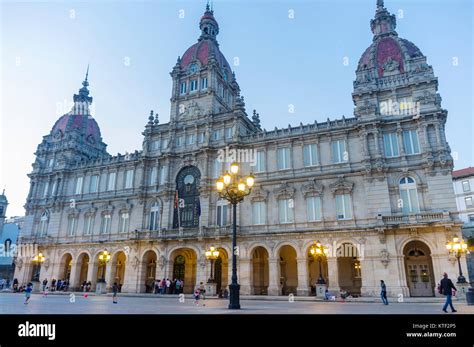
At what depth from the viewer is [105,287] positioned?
123 ft

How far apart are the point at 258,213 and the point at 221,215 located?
4330 mm

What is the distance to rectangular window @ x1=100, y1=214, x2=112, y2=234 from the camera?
1693 inches

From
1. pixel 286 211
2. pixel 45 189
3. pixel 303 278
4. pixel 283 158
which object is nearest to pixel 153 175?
pixel 283 158

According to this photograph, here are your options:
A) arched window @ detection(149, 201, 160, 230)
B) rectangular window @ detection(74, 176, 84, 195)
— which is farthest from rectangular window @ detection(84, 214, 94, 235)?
arched window @ detection(149, 201, 160, 230)

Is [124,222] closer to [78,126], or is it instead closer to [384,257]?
[78,126]

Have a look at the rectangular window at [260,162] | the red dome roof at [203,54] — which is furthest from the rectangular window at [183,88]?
the rectangular window at [260,162]

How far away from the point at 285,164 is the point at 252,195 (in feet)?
16.0

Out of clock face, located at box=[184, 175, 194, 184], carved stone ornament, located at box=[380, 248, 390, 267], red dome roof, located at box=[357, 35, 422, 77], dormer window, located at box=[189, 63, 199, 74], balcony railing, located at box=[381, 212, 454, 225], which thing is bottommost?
carved stone ornament, located at box=[380, 248, 390, 267]

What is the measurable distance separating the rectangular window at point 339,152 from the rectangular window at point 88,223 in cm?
3190

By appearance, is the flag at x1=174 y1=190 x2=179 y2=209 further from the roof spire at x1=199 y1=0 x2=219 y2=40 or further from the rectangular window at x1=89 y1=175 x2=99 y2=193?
the roof spire at x1=199 y1=0 x2=219 y2=40

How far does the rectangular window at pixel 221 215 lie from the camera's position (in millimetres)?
36503

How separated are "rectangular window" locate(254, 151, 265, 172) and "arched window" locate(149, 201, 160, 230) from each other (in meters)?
13.2

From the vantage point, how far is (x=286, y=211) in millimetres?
34219
